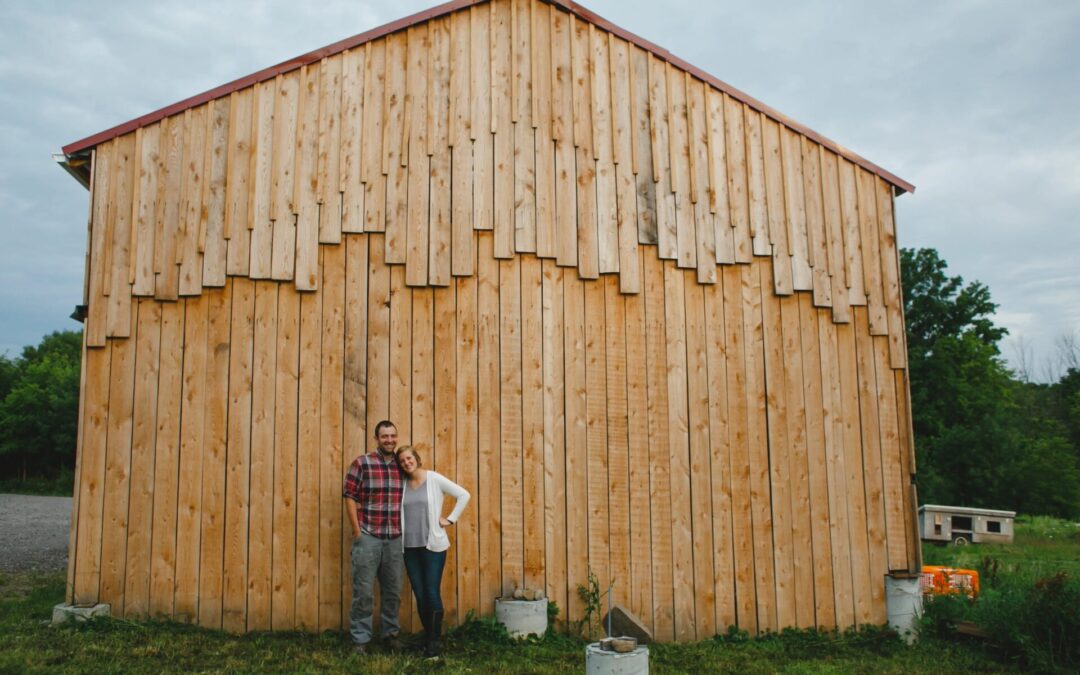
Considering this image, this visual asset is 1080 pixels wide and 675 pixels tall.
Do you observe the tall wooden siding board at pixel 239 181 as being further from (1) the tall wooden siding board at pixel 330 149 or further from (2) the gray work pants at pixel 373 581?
(2) the gray work pants at pixel 373 581

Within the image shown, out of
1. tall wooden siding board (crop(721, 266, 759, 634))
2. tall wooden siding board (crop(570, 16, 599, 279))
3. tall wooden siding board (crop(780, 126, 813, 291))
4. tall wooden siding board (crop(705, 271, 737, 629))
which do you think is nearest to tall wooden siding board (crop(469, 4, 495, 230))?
tall wooden siding board (crop(570, 16, 599, 279))

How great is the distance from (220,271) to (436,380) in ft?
7.55

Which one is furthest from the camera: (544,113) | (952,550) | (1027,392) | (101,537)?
(1027,392)

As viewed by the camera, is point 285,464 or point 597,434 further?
point 597,434

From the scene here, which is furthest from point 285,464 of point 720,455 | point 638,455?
point 720,455

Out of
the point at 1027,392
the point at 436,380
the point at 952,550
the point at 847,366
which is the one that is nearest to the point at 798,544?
the point at 847,366

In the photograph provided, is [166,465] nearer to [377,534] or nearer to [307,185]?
[377,534]

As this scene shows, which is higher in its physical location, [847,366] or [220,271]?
[220,271]

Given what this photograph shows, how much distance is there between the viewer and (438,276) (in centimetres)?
779

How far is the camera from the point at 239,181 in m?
7.67

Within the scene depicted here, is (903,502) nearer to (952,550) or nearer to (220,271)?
(220,271)

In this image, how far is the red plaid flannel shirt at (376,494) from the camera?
684 cm

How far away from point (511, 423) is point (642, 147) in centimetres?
321

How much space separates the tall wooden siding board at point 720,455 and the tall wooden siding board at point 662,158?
67 centimetres
